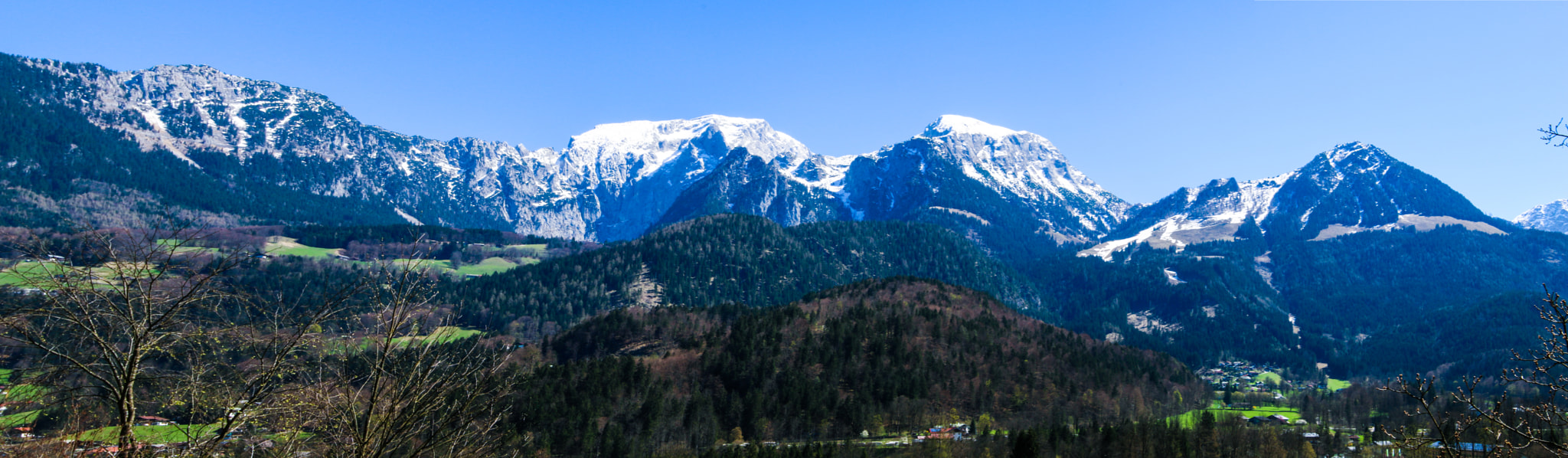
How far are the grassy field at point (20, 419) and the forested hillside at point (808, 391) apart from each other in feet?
413

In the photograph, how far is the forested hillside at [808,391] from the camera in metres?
151

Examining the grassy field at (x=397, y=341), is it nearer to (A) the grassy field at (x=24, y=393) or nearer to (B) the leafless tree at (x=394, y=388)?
(B) the leafless tree at (x=394, y=388)

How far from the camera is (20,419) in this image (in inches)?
672

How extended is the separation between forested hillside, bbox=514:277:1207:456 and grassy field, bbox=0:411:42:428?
126 m

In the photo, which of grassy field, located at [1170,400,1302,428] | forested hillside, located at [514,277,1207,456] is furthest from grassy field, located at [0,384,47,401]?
grassy field, located at [1170,400,1302,428]

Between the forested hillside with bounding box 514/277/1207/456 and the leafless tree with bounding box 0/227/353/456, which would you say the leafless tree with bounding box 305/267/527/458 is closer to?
the leafless tree with bounding box 0/227/353/456

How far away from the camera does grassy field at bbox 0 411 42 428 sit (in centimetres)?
1667

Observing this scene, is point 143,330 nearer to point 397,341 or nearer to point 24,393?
point 24,393

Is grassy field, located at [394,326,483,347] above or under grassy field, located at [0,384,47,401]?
above

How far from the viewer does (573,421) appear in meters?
145

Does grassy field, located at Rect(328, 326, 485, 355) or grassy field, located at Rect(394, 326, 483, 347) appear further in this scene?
grassy field, located at Rect(394, 326, 483, 347)

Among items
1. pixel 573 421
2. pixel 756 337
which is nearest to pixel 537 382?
pixel 573 421

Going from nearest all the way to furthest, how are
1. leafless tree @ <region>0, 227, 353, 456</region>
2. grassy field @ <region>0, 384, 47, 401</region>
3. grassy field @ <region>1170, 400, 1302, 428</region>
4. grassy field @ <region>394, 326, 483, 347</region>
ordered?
leafless tree @ <region>0, 227, 353, 456</region> → grassy field @ <region>0, 384, 47, 401</region> → grassy field @ <region>394, 326, 483, 347</region> → grassy field @ <region>1170, 400, 1302, 428</region>

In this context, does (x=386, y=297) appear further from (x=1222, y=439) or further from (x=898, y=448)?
(x=1222, y=439)
